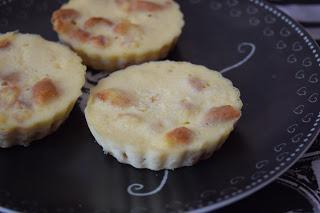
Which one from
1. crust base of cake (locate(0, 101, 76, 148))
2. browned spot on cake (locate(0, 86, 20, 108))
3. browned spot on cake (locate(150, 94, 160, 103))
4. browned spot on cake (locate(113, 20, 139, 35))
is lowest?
crust base of cake (locate(0, 101, 76, 148))

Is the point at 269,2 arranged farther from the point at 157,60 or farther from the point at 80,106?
the point at 80,106

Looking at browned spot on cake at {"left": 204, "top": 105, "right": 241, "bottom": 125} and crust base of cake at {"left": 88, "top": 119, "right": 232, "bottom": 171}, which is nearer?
crust base of cake at {"left": 88, "top": 119, "right": 232, "bottom": 171}

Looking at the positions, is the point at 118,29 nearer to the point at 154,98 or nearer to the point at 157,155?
the point at 154,98

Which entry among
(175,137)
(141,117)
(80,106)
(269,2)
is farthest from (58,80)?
(269,2)

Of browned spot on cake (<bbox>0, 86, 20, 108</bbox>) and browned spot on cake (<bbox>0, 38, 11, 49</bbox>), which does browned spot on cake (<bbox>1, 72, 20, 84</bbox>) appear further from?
browned spot on cake (<bbox>0, 38, 11, 49</bbox>)

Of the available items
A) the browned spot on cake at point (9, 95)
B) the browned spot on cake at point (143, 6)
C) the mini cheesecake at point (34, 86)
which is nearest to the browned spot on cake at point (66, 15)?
the mini cheesecake at point (34, 86)

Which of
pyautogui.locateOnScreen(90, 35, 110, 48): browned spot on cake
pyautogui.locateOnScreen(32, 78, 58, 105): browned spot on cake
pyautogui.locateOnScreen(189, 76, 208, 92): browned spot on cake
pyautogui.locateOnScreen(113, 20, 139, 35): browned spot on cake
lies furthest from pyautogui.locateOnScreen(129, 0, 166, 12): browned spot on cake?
pyautogui.locateOnScreen(32, 78, 58, 105): browned spot on cake
